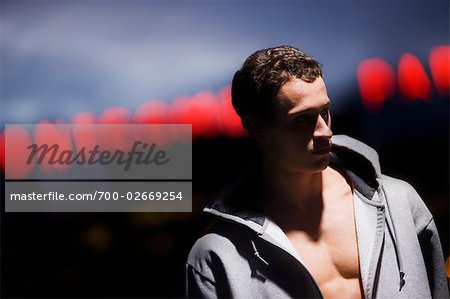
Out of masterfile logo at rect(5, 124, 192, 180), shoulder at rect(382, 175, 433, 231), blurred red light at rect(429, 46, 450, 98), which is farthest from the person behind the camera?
blurred red light at rect(429, 46, 450, 98)

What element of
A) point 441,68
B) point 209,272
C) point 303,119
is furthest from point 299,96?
point 441,68

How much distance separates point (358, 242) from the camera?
55.4 inches

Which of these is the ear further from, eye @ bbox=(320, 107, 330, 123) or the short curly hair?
eye @ bbox=(320, 107, 330, 123)

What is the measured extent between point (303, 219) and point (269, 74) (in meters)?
0.46

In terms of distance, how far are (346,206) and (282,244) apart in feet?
0.89

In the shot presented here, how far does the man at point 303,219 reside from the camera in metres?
1.37

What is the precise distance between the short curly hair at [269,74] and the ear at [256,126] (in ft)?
0.06

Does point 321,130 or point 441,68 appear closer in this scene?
point 321,130

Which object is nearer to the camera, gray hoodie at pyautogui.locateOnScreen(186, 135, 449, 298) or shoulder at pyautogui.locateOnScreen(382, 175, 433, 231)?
gray hoodie at pyautogui.locateOnScreen(186, 135, 449, 298)

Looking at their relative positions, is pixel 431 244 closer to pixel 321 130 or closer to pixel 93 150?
pixel 321 130

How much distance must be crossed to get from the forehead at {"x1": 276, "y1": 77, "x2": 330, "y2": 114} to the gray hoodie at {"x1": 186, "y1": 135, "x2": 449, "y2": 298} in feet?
0.77

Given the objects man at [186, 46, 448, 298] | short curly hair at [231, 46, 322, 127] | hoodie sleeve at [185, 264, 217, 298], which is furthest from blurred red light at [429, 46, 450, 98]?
hoodie sleeve at [185, 264, 217, 298]

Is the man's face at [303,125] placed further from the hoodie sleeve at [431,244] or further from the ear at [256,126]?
the hoodie sleeve at [431,244]

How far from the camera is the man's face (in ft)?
4.46
